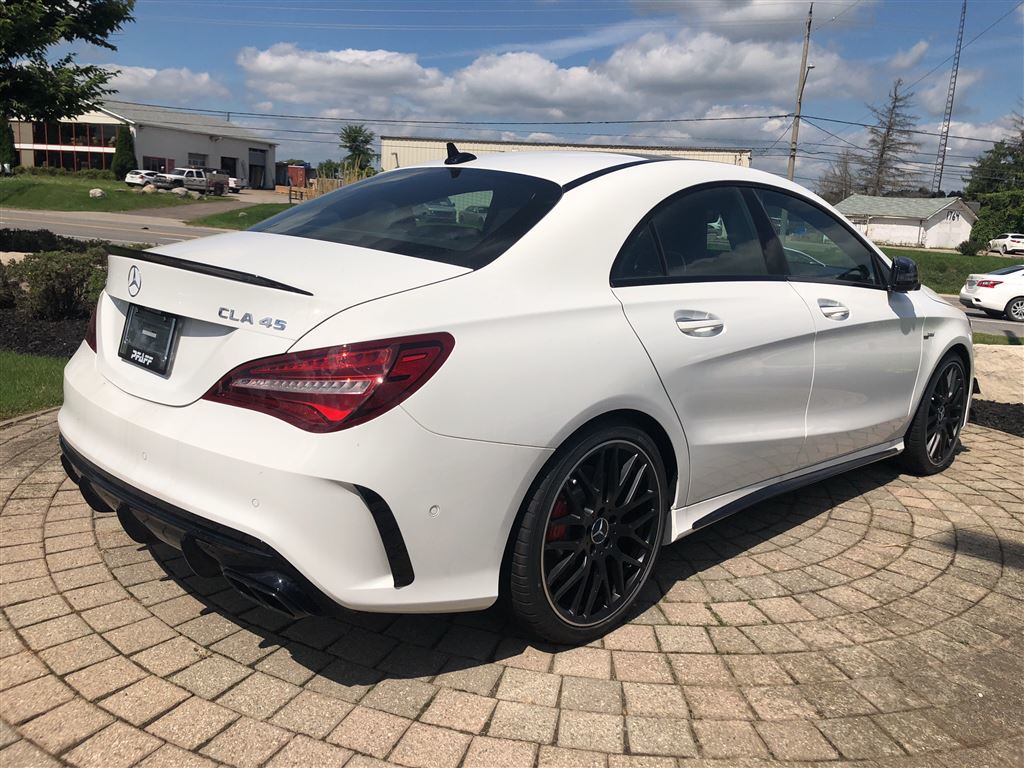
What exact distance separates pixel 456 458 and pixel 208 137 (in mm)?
76095

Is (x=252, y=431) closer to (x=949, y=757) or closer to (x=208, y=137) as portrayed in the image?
(x=949, y=757)

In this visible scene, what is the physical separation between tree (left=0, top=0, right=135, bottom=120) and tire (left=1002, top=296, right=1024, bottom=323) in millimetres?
21339

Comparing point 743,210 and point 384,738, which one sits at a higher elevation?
point 743,210

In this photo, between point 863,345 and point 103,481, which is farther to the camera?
point 863,345

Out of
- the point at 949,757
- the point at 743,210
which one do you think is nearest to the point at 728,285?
the point at 743,210

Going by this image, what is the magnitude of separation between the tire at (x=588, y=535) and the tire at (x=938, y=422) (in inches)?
99.3

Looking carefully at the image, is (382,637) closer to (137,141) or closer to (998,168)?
(137,141)

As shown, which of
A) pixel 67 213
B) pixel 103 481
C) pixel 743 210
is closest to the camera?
pixel 103 481

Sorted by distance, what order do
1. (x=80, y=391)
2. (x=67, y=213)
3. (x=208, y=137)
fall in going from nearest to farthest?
(x=80, y=391), (x=67, y=213), (x=208, y=137)

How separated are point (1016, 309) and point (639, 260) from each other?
2164 cm

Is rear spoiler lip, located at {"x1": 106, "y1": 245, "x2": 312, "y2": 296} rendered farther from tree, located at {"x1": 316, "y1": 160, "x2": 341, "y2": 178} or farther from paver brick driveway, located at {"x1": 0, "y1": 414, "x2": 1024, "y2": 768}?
tree, located at {"x1": 316, "y1": 160, "x2": 341, "y2": 178}

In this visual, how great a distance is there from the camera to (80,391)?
279 cm

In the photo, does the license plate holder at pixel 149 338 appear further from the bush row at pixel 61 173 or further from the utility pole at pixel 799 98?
the bush row at pixel 61 173

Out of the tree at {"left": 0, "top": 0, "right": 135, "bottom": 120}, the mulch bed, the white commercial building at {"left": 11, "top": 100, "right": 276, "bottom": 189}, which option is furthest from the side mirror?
the white commercial building at {"left": 11, "top": 100, "right": 276, "bottom": 189}
